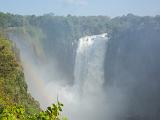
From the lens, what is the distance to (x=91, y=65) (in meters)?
55.5

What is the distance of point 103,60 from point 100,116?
10.4m

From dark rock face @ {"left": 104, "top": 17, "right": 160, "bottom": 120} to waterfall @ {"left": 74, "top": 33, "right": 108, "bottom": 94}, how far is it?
1343 millimetres

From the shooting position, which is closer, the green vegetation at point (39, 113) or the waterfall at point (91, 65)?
the green vegetation at point (39, 113)

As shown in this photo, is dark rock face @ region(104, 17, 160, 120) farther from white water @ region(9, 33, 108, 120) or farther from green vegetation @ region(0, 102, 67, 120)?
green vegetation @ region(0, 102, 67, 120)

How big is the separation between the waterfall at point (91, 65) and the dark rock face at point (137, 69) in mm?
1343

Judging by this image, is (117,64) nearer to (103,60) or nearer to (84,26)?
(103,60)

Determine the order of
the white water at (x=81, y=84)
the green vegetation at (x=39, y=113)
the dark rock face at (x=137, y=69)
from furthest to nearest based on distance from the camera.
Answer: the white water at (x=81, y=84) < the dark rock face at (x=137, y=69) < the green vegetation at (x=39, y=113)

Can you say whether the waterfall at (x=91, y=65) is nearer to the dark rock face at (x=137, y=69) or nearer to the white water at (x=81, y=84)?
the white water at (x=81, y=84)

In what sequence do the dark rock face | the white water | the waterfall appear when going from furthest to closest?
the waterfall < the white water < the dark rock face

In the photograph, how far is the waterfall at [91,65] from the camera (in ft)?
178

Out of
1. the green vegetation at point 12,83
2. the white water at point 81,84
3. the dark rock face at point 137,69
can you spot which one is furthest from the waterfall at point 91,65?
the green vegetation at point 12,83

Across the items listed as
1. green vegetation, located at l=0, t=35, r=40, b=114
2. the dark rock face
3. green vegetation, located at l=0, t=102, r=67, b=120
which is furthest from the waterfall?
green vegetation, located at l=0, t=102, r=67, b=120

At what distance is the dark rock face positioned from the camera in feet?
152

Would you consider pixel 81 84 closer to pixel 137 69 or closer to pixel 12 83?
pixel 137 69
